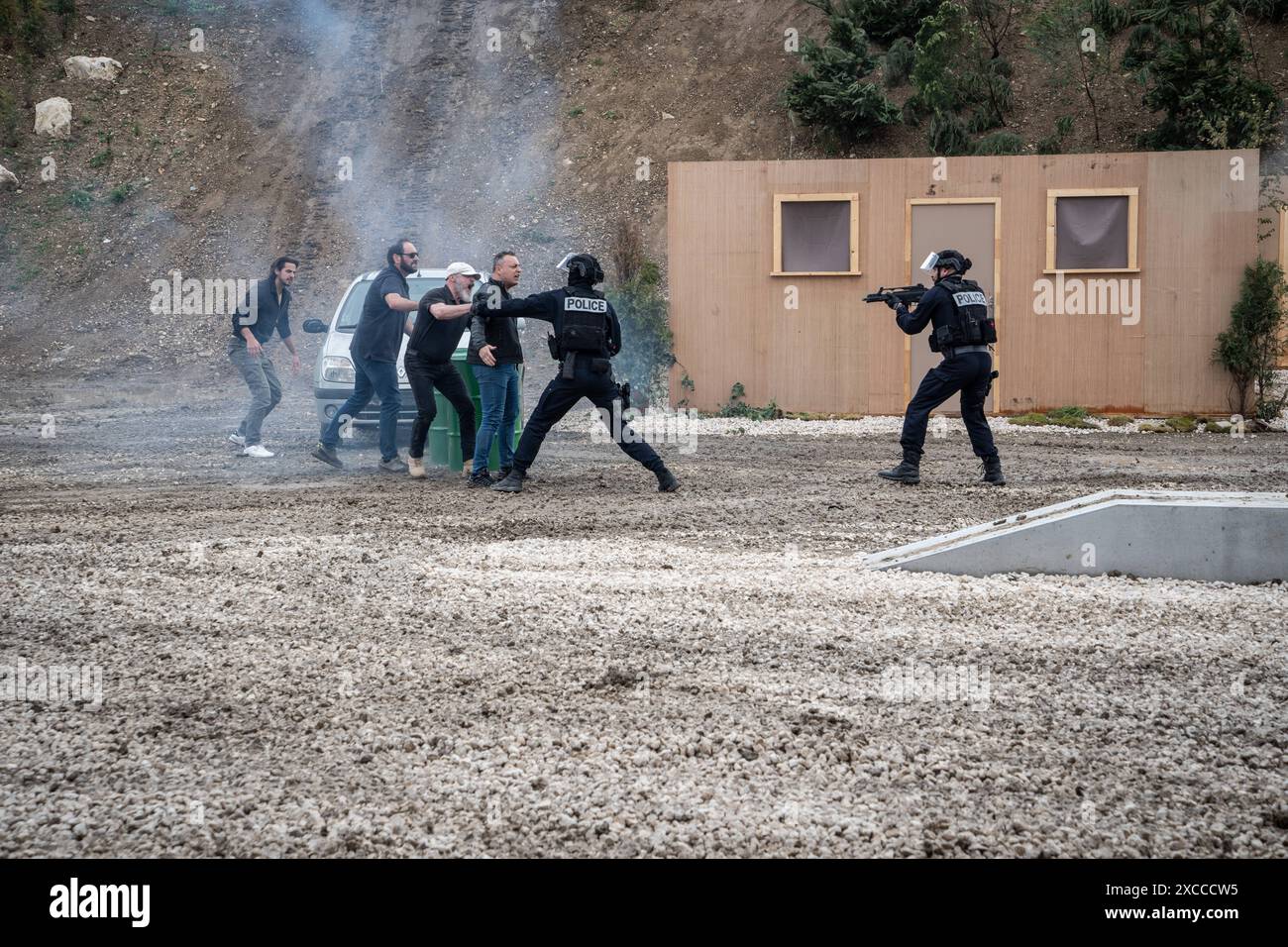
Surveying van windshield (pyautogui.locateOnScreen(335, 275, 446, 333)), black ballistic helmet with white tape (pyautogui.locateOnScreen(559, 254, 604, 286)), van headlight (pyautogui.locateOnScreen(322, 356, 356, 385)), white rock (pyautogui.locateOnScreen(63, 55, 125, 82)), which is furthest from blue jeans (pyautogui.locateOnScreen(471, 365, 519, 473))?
white rock (pyautogui.locateOnScreen(63, 55, 125, 82))

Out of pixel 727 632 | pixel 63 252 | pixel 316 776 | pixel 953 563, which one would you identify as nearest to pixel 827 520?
pixel 953 563

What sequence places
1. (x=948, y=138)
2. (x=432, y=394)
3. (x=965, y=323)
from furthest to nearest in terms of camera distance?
(x=948, y=138) → (x=432, y=394) → (x=965, y=323)

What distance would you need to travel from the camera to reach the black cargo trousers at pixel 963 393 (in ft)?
33.8

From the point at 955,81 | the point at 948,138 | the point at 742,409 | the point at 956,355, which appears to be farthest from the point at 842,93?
the point at 956,355

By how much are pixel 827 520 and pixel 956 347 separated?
247 cm

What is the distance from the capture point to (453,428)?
11.2 metres

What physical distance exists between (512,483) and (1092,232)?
957cm

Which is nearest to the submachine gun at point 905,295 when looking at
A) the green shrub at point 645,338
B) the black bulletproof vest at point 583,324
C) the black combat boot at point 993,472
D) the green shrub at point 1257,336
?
the black combat boot at point 993,472

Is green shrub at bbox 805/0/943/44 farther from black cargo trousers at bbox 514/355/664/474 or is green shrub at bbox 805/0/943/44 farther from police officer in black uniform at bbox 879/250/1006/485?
black cargo trousers at bbox 514/355/664/474

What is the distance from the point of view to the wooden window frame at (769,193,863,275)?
1612 centimetres

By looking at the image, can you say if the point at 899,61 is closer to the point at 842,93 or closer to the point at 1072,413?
the point at 842,93

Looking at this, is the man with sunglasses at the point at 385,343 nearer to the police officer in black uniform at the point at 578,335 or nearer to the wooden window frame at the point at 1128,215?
the police officer in black uniform at the point at 578,335

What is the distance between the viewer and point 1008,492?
32.6ft

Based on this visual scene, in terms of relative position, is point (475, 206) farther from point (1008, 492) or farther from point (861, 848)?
point (861, 848)
